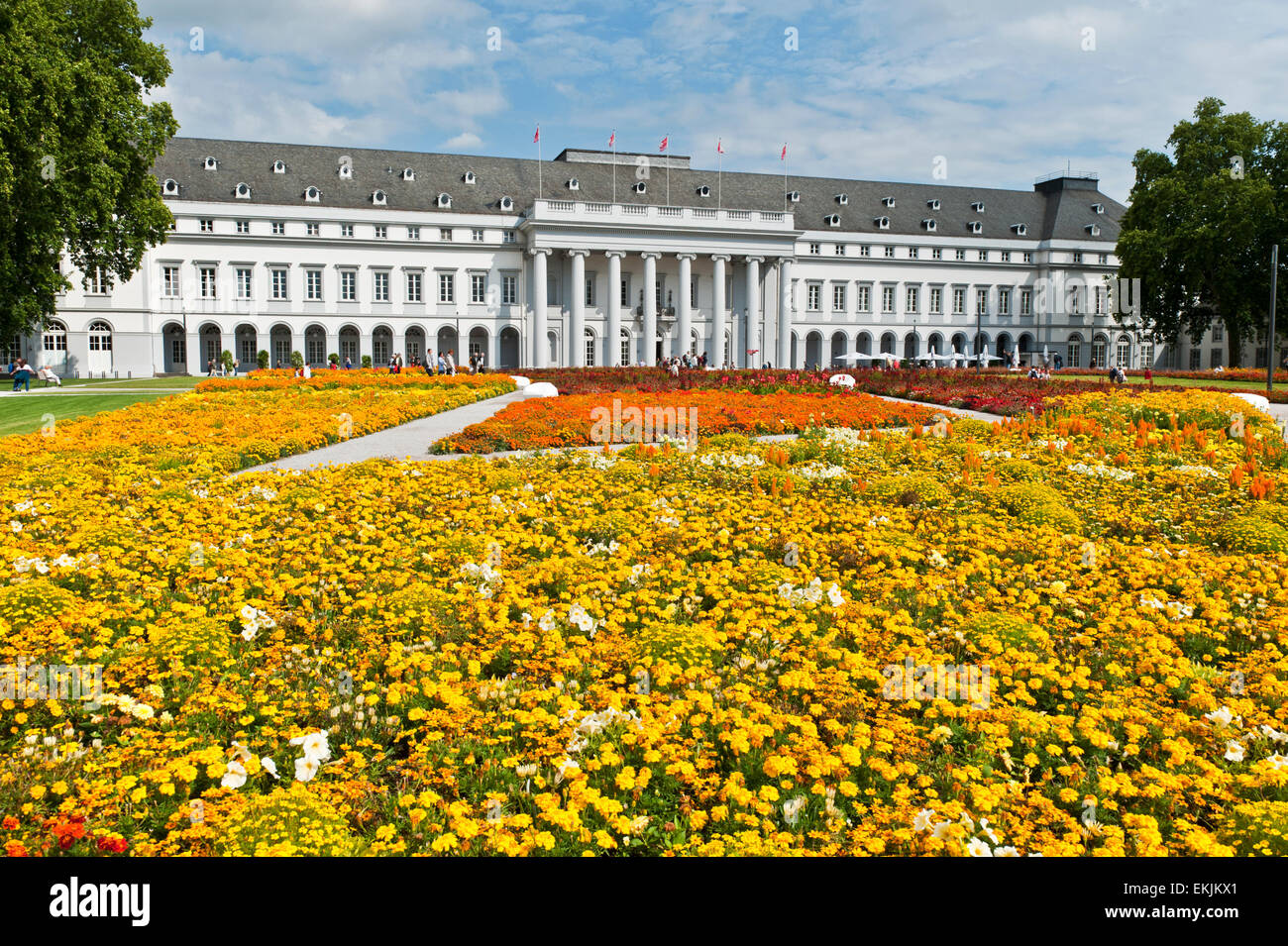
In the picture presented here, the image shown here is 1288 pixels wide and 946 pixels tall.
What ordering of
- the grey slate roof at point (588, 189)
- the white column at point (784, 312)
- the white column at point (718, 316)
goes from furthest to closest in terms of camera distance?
the white column at point (784, 312)
the white column at point (718, 316)
the grey slate roof at point (588, 189)

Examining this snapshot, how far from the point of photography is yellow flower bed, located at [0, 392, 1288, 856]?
3639 mm

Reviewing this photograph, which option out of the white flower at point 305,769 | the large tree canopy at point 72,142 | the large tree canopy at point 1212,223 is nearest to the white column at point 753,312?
the large tree canopy at point 1212,223

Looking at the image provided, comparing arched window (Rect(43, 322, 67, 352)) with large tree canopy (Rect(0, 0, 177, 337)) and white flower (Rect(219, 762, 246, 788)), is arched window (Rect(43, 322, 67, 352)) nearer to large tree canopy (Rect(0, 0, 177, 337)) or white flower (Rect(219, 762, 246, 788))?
large tree canopy (Rect(0, 0, 177, 337))

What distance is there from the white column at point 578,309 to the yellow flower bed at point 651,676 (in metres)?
58.6

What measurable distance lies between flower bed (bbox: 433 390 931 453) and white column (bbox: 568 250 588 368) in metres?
46.9

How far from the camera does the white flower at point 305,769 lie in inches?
153

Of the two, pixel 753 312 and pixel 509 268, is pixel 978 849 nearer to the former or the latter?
pixel 509 268

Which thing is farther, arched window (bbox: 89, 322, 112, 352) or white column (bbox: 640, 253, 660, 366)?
white column (bbox: 640, 253, 660, 366)

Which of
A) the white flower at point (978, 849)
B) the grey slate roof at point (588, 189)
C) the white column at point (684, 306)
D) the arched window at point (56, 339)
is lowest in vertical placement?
the white flower at point (978, 849)

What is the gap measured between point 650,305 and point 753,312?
9127mm

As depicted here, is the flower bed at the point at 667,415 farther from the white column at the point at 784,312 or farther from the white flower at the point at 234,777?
the white column at the point at 784,312

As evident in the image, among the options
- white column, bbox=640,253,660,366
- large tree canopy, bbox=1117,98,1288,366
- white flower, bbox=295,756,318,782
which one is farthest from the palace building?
white flower, bbox=295,756,318,782
